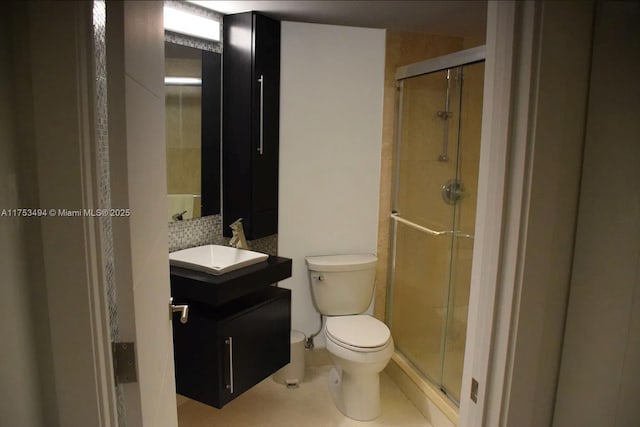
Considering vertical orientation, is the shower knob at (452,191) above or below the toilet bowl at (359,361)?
above

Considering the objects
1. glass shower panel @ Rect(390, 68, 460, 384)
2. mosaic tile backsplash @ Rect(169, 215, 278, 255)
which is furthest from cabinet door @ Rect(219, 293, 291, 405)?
glass shower panel @ Rect(390, 68, 460, 384)

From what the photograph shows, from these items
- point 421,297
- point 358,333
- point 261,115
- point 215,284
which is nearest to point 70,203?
point 215,284

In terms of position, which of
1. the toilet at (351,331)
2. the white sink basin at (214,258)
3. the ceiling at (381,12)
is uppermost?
the ceiling at (381,12)

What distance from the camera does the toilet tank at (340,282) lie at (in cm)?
272

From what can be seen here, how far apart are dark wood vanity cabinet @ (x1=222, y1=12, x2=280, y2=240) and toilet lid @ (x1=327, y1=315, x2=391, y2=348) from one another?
0.68 m

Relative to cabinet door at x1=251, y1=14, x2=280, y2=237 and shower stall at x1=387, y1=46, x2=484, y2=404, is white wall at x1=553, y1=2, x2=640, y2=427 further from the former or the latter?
cabinet door at x1=251, y1=14, x2=280, y2=237

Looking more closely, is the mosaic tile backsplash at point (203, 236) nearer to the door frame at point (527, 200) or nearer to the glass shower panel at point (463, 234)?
the glass shower panel at point (463, 234)

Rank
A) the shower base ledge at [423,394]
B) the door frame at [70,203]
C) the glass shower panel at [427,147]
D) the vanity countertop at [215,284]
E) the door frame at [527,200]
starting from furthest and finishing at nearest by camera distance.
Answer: the glass shower panel at [427,147], the shower base ledge at [423,394], the vanity countertop at [215,284], the door frame at [527,200], the door frame at [70,203]

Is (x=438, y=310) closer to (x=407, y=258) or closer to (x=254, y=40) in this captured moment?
(x=407, y=258)

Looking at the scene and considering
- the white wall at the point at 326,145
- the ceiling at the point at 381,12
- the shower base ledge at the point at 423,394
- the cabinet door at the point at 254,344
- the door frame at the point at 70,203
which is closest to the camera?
the door frame at the point at 70,203

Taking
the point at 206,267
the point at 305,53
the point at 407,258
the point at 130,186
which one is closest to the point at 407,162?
the point at 407,258

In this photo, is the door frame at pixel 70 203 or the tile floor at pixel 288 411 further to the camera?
the tile floor at pixel 288 411

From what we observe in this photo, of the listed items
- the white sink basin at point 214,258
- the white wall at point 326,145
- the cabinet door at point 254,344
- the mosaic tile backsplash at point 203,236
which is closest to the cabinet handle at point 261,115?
the white wall at point 326,145

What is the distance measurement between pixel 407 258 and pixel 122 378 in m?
2.24
